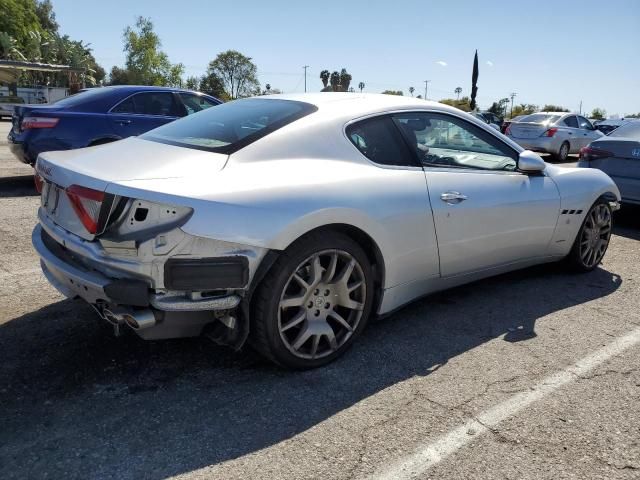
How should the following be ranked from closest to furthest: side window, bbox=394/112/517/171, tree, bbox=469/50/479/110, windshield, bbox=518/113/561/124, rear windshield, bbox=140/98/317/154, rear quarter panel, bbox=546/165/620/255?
1. rear windshield, bbox=140/98/317/154
2. side window, bbox=394/112/517/171
3. rear quarter panel, bbox=546/165/620/255
4. windshield, bbox=518/113/561/124
5. tree, bbox=469/50/479/110

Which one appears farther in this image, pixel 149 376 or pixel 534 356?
pixel 534 356

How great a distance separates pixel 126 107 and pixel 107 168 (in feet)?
18.1

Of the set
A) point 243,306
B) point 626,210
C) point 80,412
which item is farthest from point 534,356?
point 626,210

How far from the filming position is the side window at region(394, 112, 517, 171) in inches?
141

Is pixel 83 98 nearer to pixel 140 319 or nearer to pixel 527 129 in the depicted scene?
pixel 140 319

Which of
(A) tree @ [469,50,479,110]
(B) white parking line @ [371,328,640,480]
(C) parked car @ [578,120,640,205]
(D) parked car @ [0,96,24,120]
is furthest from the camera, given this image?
(D) parked car @ [0,96,24,120]

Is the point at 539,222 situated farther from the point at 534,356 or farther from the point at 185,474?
the point at 185,474

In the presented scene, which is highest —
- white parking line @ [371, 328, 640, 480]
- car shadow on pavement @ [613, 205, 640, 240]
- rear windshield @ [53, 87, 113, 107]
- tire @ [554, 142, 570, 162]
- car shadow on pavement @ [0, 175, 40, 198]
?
rear windshield @ [53, 87, 113, 107]

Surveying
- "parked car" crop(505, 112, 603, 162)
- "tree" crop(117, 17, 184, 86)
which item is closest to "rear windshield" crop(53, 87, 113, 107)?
"parked car" crop(505, 112, 603, 162)

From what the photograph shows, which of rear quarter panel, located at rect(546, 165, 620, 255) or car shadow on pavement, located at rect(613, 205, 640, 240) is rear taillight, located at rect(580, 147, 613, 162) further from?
rear quarter panel, located at rect(546, 165, 620, 255)

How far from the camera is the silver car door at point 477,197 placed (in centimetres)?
354

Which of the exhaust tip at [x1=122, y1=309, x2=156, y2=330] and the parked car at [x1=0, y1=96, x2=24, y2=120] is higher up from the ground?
the parked car at [x1=0, y1=96, x2=24, y2=120]

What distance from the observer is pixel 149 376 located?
2.89 meters

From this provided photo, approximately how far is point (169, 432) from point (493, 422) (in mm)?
1472
